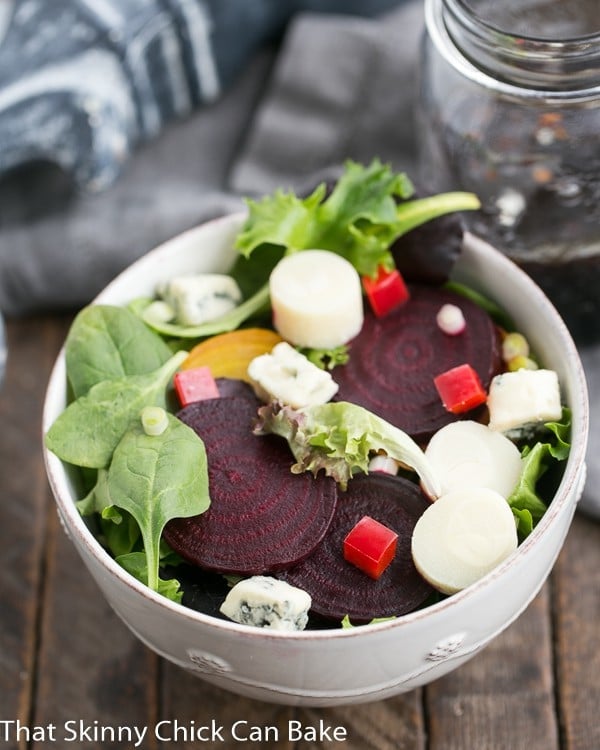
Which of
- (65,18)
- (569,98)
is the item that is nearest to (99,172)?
(65,18)

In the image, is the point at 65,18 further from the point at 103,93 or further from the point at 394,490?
the point at 394,490

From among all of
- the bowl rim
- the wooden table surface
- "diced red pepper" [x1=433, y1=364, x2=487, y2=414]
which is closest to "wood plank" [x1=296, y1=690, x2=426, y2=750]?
the wooden table surface

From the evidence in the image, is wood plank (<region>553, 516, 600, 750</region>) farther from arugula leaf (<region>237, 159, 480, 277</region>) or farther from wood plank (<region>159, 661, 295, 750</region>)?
arugula leaf (<region>237, 159, 480, 277</region>)

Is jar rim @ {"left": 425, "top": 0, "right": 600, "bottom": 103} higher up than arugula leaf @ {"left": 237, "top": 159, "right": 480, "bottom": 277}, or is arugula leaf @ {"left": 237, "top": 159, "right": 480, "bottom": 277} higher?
jar rim @ {"left": 425, "top": 0, "right": 600, "bottom": 103}

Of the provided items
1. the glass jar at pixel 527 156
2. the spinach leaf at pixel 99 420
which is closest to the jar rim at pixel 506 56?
the glass jar at pixel 527 156

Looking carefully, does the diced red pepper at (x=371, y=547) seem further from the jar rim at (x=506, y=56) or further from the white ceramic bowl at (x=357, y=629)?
the jar rim at (x=506, y=56)
